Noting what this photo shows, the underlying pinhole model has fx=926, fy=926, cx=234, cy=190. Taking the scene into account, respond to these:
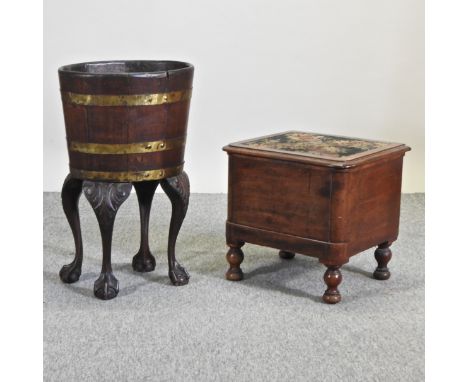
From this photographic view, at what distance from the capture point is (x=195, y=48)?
500 cm

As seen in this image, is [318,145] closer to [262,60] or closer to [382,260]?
[382,260]

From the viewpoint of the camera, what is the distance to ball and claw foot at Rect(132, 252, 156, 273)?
3.72m

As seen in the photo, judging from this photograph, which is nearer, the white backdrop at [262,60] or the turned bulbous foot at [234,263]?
the turned bulbous foot at [234,263]

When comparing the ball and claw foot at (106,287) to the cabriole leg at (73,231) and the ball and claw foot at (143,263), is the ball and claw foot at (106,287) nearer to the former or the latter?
the cabriole leg at (73,231)

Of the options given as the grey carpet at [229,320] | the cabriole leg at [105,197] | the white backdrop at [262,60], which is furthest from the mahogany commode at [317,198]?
the white backdrop at [262,60]

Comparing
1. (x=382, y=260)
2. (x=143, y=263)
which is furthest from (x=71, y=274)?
(x=382, y=260)

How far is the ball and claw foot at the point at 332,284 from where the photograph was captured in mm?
3334

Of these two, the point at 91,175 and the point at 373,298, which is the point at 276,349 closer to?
the point at 373,298

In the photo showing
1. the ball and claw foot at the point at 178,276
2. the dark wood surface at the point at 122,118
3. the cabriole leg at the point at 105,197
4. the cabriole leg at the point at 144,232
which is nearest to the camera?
the dark wood surface at the point at 122,118

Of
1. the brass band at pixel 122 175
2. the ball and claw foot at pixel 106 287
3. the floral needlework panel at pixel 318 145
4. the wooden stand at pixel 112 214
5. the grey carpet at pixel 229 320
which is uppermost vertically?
the floral needlework panel at pixel 318 145

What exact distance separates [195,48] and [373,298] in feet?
6.85

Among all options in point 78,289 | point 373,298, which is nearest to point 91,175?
point 78,289

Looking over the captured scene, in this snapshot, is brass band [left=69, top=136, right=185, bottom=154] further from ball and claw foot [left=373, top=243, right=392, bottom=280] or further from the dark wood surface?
ball and claw foot [left=373, top=243, right=392, bottom=280]

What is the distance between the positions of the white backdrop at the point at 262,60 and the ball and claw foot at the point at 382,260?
5.13 feet
